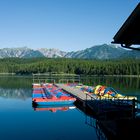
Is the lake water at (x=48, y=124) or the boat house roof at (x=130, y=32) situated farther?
the lake water at (x=48, y=124)

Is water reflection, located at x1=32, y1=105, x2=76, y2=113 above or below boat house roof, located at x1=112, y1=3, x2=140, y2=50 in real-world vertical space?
below

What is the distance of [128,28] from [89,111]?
65.0 feet

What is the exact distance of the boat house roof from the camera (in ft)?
38.5

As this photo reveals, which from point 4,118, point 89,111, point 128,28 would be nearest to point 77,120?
point 89,111

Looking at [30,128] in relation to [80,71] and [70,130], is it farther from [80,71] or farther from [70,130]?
[80,71]

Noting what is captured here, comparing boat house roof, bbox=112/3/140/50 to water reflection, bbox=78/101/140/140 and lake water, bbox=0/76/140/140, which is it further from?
lake water, bbox=0/76/140/140

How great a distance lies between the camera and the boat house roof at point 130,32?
38.5 feet

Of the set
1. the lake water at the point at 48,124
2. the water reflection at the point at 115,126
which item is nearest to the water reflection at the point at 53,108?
the lake water at the point at 48,124

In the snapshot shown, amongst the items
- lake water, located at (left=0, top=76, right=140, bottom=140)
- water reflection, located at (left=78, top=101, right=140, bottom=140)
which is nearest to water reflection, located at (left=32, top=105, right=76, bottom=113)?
lake water, located at (left=0, top=76, right=140, bottom=140)

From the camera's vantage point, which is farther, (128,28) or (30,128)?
(30,128)

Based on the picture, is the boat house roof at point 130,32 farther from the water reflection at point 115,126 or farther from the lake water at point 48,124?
the lake water at point 48,124

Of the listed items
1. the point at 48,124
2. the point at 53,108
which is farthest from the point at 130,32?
the point at 53,108

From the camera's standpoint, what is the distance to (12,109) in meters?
35.0

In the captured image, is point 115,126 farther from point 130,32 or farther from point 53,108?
point 53,108
